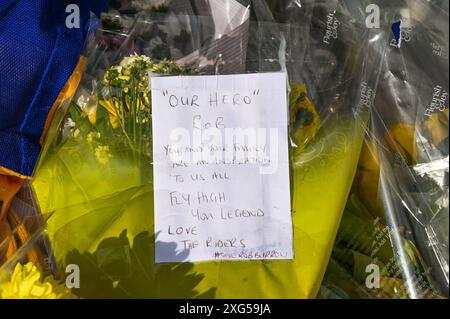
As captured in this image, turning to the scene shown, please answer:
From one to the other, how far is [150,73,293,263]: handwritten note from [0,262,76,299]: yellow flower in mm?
160

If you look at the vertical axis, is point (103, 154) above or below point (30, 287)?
above

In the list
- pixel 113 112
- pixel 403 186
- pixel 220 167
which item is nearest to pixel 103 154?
pixel 113 112

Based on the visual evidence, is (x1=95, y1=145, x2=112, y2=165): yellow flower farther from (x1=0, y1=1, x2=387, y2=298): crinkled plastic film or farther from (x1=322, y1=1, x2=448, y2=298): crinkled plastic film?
(x1=322, y1=1, x2=448, y2=298): crinkled plastic film

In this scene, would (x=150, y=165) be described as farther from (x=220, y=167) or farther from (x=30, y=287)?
(x=30, y=287)

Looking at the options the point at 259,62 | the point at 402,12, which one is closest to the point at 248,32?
the point at 259,62

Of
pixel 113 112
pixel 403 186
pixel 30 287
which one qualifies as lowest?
pixel 30 287

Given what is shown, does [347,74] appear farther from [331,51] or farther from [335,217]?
[335,217]

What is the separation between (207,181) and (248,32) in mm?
244

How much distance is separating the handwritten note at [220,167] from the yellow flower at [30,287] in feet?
0.53

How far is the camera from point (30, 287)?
85 centimetres

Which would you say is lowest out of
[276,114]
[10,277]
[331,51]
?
[10,277]

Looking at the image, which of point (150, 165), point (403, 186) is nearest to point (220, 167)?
point (150, 165)

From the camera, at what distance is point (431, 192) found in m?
0.91

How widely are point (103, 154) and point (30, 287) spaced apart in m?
0.23
